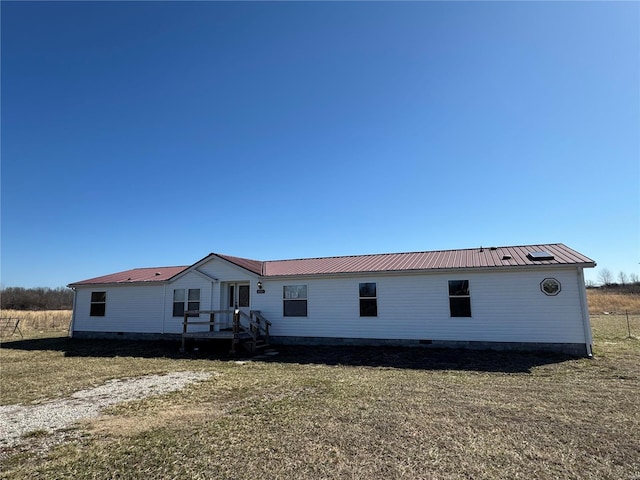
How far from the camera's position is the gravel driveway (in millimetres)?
5516

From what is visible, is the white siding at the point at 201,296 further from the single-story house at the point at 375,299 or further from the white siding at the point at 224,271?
the white siding at the point at 224,271

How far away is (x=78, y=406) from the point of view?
6707mm

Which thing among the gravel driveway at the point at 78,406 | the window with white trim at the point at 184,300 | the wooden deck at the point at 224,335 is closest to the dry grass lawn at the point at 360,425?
the gravel driveway at the point at 78,406

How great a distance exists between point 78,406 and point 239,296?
32.9 feet

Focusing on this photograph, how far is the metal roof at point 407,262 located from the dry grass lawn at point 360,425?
3.36 metres

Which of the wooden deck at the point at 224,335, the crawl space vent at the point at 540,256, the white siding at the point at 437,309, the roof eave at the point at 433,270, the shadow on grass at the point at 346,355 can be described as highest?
the crawl space vent at the point at 540,256

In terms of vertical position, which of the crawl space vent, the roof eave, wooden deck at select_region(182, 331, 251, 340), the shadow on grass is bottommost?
the shadow on grass

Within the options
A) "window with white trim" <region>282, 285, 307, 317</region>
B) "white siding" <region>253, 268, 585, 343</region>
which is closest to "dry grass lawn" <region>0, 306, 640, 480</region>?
"white siding" <region>253, 268, 585, 343</region>

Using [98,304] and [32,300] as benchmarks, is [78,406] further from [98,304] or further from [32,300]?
[32,300]

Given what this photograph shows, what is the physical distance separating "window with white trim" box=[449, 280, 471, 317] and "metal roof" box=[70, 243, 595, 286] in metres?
0.64

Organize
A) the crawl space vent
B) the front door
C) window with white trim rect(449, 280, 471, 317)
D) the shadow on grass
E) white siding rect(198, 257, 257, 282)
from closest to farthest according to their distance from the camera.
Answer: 1. the shadow on grass
2. the crawl space vent
3. window with white trim rect(449, 280, 471, 317)
4. white siding rect(198, 257, 257, 282)
5. the front door

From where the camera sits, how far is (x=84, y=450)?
4582 mm

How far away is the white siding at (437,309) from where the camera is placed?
12.0m

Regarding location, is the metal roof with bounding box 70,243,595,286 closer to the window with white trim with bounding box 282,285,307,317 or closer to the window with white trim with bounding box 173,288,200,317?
the window with white trim with bounding box 282,285,307,317
